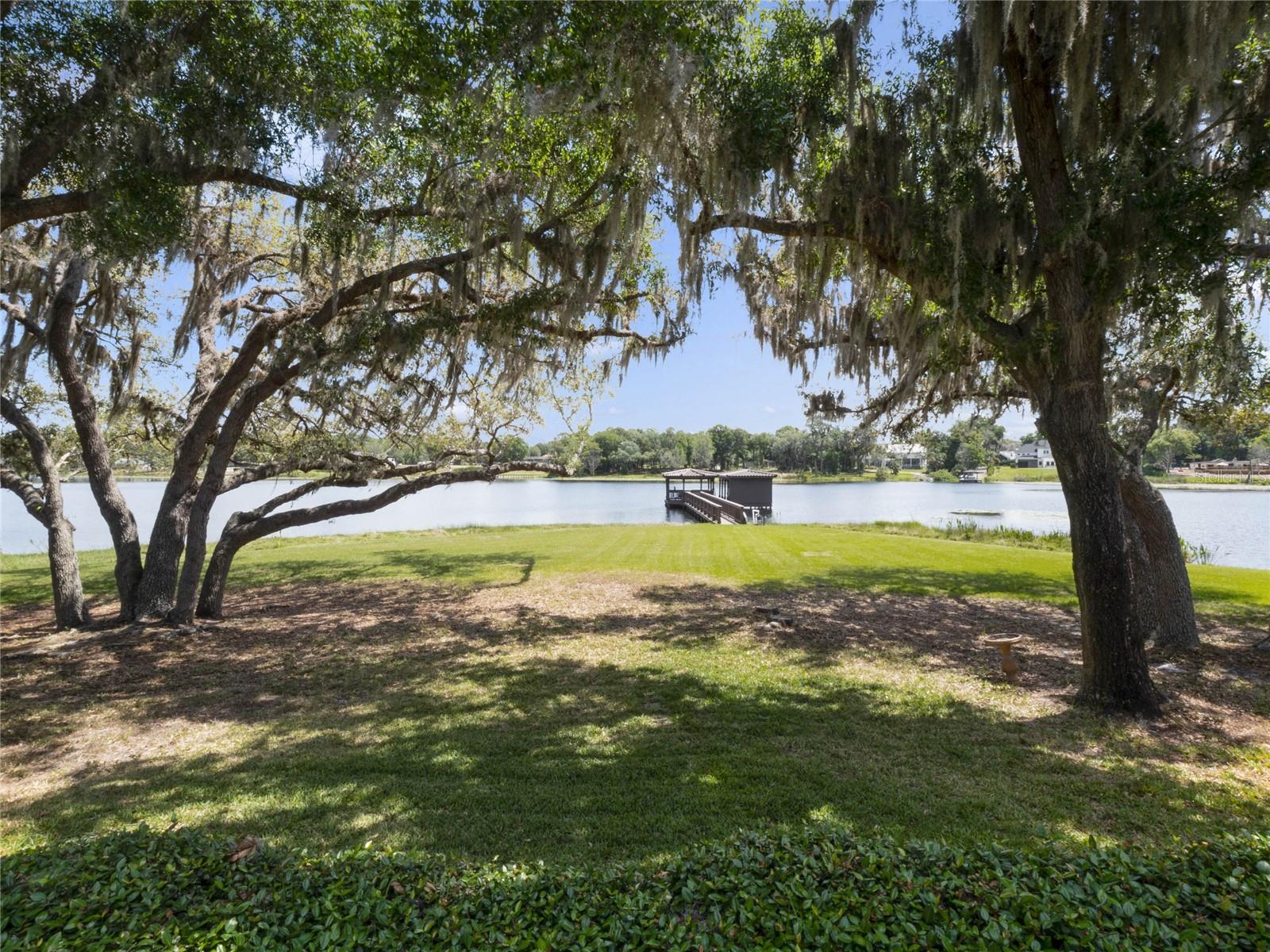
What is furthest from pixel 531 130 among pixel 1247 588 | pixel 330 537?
pixel 330 537

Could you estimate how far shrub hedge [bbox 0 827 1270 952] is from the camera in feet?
7.28

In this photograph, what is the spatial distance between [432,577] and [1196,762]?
39.6 ft

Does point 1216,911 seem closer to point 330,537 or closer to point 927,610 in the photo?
point 927,610

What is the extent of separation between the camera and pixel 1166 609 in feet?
22.6

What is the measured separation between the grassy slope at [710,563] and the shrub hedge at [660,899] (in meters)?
8.70

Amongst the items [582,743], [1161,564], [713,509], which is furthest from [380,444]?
[713,509]

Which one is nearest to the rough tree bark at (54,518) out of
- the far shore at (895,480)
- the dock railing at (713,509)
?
the dock railing at (713,509)

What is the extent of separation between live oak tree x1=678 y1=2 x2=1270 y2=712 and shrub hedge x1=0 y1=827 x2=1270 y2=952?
10.8 feet

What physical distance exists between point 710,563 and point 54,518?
11.4 meters

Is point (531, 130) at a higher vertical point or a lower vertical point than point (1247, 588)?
higher

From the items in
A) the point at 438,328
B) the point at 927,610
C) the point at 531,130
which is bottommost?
the point at 927,610

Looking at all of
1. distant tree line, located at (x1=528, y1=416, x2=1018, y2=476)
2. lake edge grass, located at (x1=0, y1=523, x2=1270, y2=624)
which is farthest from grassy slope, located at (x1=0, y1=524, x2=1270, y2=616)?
distant tree line, located at (x1=528, y1=416, x2=1018, y2=476)

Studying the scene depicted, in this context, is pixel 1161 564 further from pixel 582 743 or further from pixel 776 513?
pixel 776 513

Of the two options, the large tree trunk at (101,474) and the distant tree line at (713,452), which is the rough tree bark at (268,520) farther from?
the distant tree line at (713,452)
